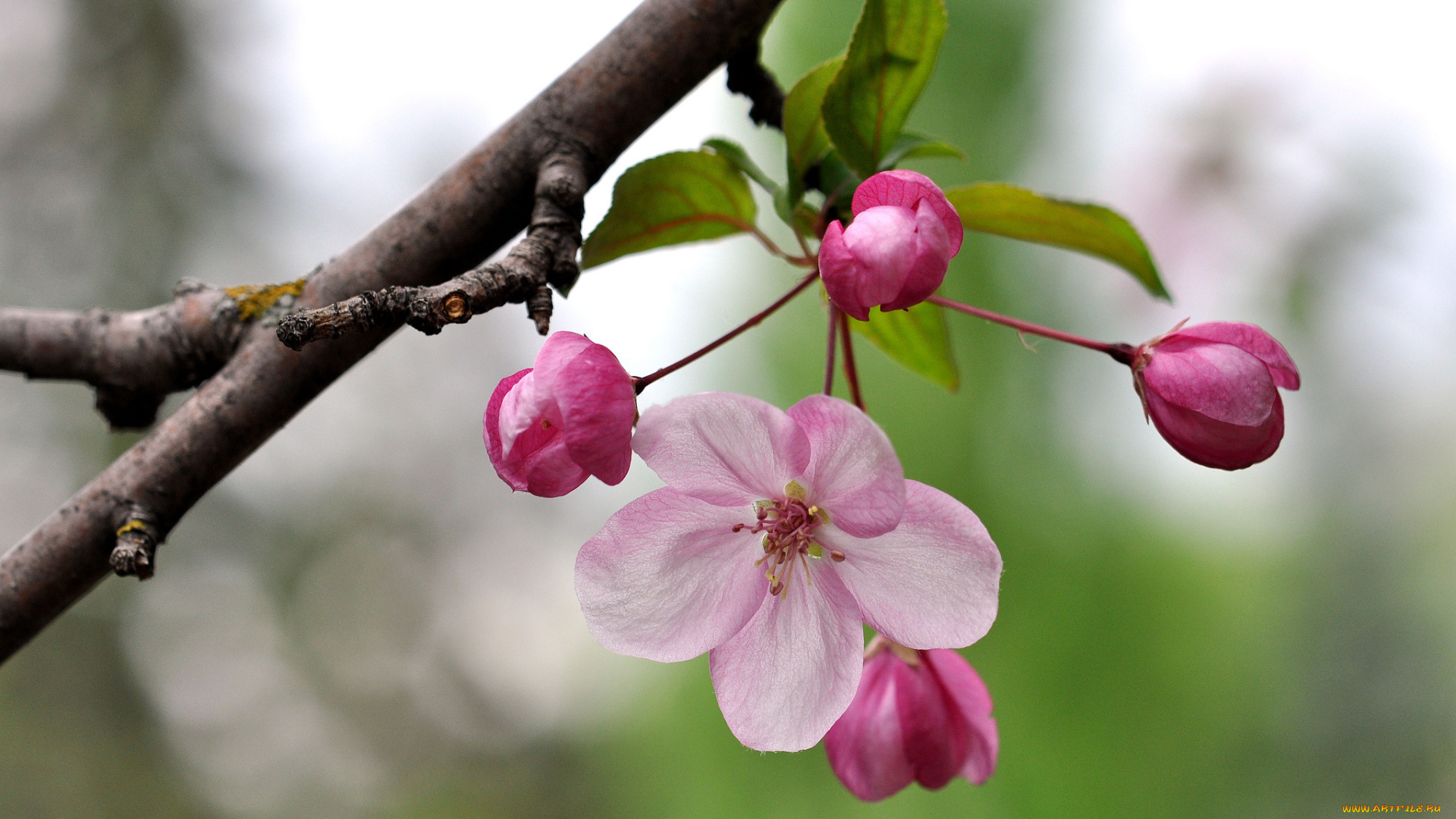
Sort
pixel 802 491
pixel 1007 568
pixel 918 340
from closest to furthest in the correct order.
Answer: pixel 802 491
pixel 918 340
pixel 1007 568

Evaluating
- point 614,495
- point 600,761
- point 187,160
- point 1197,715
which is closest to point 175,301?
point 614,495

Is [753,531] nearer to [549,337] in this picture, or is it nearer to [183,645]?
[549,337]

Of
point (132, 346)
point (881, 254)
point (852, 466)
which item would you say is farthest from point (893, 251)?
point (132, 346)

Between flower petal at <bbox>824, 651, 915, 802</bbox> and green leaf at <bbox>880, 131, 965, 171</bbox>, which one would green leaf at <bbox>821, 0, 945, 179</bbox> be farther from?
flower petal at <bbox>824, 651, 915, 802</bbox>

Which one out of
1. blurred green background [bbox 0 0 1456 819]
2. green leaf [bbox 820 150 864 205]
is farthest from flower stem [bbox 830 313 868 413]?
blurred green background [bbox 0 0 1456 819]

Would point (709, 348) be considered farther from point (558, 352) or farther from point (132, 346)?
point (132, 346)

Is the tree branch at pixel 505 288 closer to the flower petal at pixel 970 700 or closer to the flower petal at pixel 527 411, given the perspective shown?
the flower petal at pixel 527 411

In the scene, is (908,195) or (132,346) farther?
(132,346)

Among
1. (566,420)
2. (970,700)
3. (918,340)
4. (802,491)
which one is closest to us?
(566,420)
